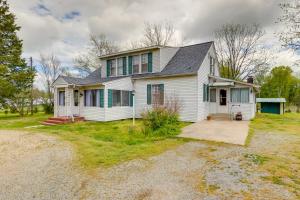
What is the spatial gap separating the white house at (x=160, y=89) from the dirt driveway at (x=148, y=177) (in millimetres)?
7079

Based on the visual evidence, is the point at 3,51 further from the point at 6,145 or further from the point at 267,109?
the point at 267,109

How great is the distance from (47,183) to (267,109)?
27205mm

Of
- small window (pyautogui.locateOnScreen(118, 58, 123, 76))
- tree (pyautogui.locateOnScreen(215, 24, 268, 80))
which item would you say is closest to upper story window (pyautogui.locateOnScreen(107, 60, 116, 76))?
small window (pyautogui.locateOnScreen(118, 58, 123, 76))

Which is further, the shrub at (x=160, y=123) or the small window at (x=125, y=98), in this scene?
the small window at (x=125, y=98)

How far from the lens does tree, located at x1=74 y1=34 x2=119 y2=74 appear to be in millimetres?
29438

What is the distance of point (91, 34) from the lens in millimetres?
29219

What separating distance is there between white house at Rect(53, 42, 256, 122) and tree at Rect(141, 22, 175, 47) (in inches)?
458

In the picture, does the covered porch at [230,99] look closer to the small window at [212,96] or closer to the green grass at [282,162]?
the small window at [212,96]

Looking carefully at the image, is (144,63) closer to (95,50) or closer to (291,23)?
(291,23)

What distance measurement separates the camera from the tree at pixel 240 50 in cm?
2512

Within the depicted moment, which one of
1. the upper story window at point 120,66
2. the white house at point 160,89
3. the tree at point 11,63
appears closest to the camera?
the white house at point 160,89

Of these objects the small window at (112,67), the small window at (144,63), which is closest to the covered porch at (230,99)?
the small window at (144,63)

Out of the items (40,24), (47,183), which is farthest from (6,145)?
(40,24)

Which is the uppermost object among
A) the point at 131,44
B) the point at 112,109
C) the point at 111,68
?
the point at 131,44
